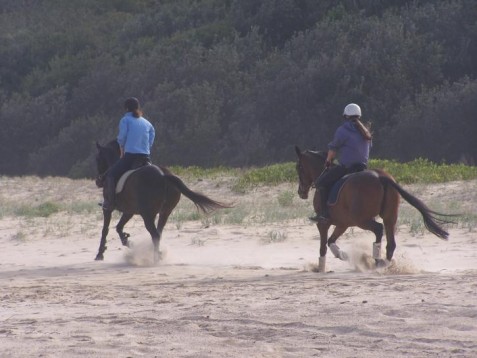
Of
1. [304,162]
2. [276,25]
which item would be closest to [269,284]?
[304,162]

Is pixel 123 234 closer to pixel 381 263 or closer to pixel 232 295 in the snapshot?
pixel 381 263

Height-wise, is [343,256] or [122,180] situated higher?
[122,180]

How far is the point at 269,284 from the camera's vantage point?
11.3 metres

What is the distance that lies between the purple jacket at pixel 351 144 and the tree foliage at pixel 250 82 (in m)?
18.1

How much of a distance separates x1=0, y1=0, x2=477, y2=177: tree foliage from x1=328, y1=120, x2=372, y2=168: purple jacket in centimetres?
1812

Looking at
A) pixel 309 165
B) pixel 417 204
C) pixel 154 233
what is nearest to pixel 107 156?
pixel 154 233

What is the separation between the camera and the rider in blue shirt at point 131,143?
14.0m

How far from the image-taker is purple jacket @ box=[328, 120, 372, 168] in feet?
40.3

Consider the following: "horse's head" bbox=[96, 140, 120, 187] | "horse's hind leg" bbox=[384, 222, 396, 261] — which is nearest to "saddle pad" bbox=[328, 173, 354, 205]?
"horse's hind leg" bbox=[384, 222, 396, 261]

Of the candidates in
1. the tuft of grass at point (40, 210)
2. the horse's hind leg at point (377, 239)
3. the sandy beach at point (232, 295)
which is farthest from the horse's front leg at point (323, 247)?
the tuft of grass at point (40, 210)

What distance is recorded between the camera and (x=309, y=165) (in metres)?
13.1

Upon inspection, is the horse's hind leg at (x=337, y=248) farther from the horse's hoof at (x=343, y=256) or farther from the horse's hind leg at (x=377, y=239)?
the horse's hind leg at (x=377, y=239)

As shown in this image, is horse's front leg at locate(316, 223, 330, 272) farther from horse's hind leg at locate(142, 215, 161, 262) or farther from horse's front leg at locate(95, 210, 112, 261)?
horse's front leg at locate(95, 210, 112, 261)

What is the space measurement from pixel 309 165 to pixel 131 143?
2400 mm
